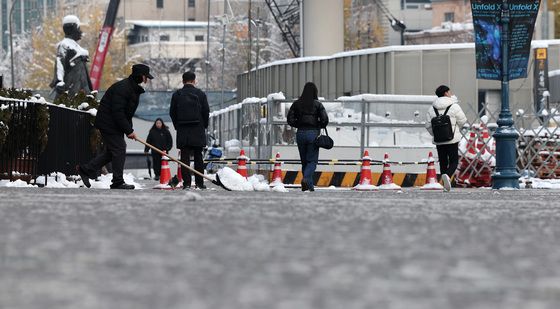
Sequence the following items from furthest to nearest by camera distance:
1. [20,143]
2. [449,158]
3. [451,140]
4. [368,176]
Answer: [368,176] → [449,158] → [451,140] → [20,143]

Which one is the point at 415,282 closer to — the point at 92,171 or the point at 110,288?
the point at 110,288

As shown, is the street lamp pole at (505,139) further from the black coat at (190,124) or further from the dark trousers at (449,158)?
the black coat at (190,124)

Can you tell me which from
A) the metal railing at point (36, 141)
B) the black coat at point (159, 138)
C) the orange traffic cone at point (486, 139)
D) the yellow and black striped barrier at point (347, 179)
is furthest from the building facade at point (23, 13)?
the metal railing at point (36, 141)

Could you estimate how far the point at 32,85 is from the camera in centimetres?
12825

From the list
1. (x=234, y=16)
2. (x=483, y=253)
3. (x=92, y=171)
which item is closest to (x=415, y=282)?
(x=483, y=253)

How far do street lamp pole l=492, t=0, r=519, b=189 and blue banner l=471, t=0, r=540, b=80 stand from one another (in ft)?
0.44

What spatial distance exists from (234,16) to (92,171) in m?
124

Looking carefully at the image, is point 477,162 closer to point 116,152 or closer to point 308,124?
point 308,124

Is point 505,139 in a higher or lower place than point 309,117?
lower

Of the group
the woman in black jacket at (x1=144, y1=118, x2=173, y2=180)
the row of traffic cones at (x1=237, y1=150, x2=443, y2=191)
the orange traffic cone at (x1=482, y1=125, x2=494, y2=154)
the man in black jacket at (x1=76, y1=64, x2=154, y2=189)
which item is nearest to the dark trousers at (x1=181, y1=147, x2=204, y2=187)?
the man in black jacket at (x1=76, y1=64, x2=154, y2=189)

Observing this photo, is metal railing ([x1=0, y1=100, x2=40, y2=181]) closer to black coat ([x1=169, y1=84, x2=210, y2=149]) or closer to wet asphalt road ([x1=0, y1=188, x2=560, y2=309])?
black coat ([x1=169, y1=84, x2=210, y2=149])

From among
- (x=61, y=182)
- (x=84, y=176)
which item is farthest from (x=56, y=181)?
(x=84, y=176)

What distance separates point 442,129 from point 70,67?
1044 cm

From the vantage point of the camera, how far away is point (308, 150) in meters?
23.2
